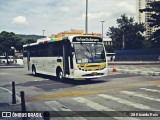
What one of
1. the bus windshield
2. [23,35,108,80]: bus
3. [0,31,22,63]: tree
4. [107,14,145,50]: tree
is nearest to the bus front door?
[23,35,108,80]: bus

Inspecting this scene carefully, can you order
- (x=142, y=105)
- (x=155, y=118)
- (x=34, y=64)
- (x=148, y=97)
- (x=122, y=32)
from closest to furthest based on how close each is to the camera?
(x=155, y=118), (x=142, y=105), (x=148, y=97), (x=34, y=64), (x=122, y=32)

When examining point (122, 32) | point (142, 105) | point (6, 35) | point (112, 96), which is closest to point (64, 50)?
point (112, 96)

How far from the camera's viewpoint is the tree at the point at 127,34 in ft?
309

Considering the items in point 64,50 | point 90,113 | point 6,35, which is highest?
point 6,35

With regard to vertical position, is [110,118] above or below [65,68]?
below

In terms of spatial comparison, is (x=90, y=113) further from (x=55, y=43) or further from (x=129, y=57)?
(x=129, y=57)

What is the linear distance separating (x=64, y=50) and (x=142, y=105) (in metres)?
8.95

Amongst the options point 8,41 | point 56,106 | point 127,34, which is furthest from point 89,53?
point 127,34

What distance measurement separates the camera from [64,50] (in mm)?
17641

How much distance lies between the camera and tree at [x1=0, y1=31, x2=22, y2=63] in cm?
6266

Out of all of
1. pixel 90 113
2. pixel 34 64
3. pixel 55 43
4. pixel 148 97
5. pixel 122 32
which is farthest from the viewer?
pixel 122 32

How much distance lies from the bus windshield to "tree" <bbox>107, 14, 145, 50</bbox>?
77.0 meters

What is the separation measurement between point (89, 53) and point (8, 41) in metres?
50.6

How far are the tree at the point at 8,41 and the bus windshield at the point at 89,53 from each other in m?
48.6
